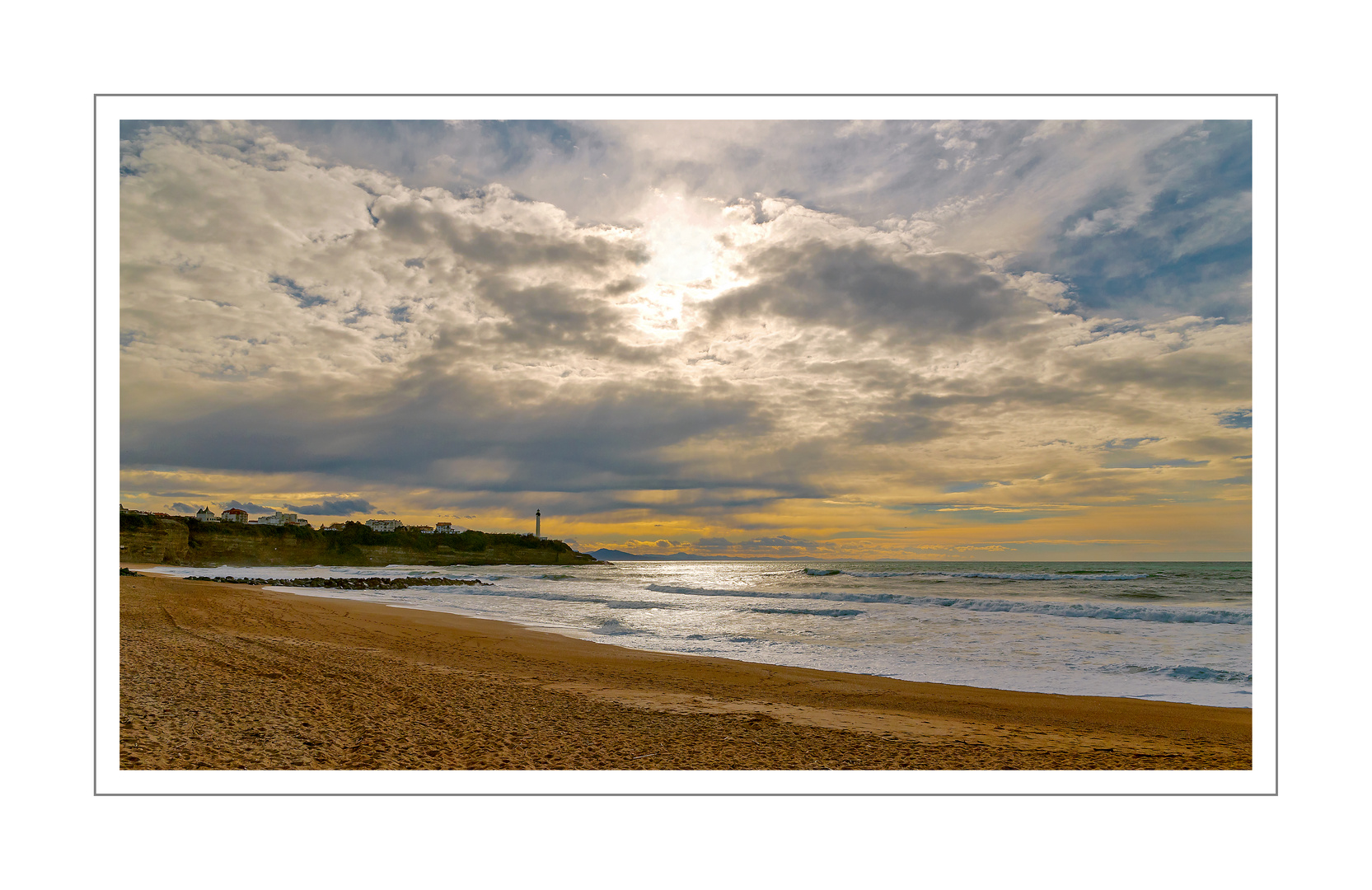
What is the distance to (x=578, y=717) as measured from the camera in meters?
5.49

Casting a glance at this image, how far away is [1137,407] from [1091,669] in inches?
210

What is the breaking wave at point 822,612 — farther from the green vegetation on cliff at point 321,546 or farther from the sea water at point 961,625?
the green vegetation on cliff at point 321,546

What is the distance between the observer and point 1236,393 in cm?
520

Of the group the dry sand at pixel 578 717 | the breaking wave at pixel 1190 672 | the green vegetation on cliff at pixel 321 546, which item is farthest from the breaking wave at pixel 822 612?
the green vegetation on cliff at pixel 321 546

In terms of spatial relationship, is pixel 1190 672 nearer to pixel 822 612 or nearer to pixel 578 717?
pixel 578 717

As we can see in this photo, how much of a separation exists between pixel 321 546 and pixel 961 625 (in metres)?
69.9

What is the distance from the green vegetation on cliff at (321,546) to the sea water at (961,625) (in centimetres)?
2976

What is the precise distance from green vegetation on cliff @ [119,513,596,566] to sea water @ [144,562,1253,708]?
29757 mm

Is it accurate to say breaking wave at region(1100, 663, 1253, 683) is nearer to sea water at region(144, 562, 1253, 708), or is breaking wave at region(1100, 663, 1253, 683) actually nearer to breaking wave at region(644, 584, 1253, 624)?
sea water at region(144, 562, 1253, 708)

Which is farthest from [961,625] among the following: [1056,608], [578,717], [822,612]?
[578,717]
